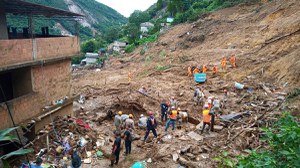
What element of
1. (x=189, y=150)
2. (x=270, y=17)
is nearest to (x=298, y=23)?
(x=270, y=17)

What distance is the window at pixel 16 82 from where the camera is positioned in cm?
851

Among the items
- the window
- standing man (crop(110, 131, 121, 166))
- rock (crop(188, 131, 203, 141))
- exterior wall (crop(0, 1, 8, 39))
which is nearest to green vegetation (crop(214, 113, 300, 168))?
standing man (crop(110, 131, 121, 166))

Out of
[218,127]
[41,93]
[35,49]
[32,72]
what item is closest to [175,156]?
[218,127]

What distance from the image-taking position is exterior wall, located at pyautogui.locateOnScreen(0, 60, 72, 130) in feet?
25.3

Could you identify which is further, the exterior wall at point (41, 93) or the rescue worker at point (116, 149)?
the exterior wall at point (41, 93)

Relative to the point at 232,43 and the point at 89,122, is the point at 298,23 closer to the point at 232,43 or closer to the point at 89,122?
the point at 232,43

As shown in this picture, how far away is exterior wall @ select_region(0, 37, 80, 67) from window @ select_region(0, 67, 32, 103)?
0.67 meters

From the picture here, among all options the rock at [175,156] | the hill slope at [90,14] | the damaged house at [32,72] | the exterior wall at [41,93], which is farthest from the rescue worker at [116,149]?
the hill slope at [90,14]

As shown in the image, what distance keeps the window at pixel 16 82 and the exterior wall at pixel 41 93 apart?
19 centimetres

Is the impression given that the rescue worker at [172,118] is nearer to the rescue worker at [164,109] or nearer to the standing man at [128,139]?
the rescue worker at [164,109]

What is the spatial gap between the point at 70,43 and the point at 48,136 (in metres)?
3.99

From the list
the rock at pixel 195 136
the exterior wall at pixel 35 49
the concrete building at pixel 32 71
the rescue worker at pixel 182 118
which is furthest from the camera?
the rescue worker at pixel 182 118

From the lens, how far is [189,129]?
9938 mm

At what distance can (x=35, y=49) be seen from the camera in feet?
27.5
